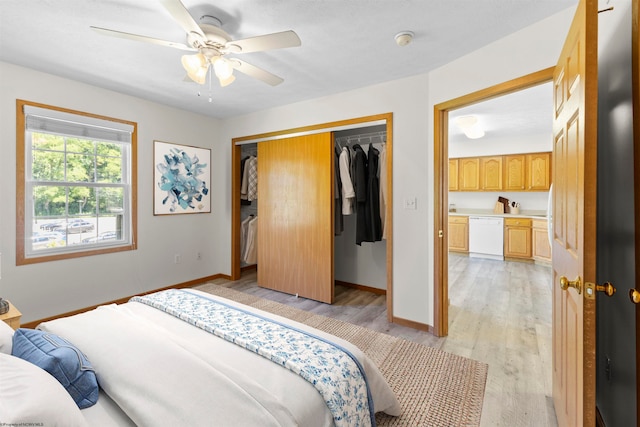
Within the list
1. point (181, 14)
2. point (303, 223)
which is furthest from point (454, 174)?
point (181, 14)

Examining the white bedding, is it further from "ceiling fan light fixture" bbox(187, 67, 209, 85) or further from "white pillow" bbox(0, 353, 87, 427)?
"ceiling fan light fixture" bbox(187, 67, 209, 85)

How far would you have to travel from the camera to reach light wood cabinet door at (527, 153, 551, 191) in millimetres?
5586

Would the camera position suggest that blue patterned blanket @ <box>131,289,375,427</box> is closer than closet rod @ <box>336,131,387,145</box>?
Yes

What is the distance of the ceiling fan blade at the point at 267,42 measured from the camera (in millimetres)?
1656

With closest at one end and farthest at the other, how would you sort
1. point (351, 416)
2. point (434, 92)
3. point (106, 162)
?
point (351, 416) → point (434, 92) → point (106, 162)

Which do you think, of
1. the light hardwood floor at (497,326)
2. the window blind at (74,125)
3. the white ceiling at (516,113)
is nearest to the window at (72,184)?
the window blind at (74,125)

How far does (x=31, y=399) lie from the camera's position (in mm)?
762

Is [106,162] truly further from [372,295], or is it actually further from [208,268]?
[372,295]

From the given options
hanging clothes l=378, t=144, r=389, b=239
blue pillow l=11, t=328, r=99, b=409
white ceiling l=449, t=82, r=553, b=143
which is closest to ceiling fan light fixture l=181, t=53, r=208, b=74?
blue pillow l=11, t=328, r=99, b=409

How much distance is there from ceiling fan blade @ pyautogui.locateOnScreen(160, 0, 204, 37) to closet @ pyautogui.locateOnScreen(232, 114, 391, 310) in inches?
76.8

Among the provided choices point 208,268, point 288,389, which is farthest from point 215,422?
point 208,268

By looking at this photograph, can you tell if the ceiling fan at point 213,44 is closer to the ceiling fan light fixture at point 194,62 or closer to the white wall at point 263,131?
the ceiling fan light fixture at point 194,62

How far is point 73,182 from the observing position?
3014 millimetres

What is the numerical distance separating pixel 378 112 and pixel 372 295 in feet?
7.36
